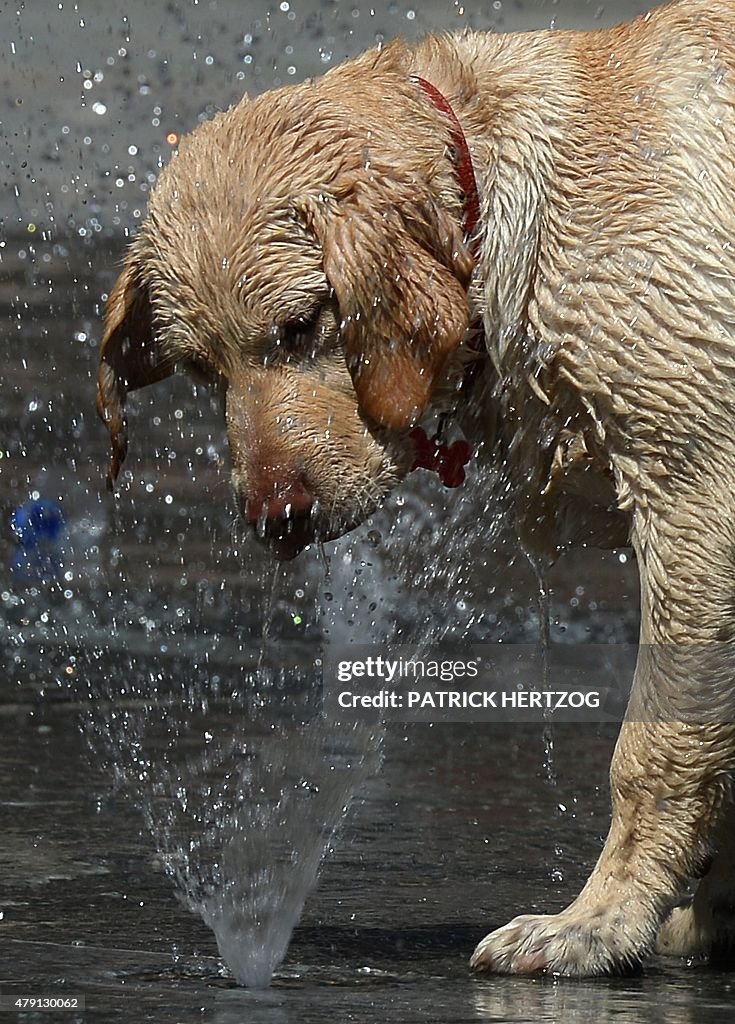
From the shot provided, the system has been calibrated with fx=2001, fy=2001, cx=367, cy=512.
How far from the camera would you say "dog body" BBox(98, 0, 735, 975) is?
3750mm

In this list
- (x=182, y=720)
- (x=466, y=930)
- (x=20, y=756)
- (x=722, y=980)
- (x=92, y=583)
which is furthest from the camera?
(x=92, y=583)

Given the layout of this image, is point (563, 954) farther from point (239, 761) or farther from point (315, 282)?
point (239, 761)

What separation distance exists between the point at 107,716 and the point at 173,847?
1.48 meters

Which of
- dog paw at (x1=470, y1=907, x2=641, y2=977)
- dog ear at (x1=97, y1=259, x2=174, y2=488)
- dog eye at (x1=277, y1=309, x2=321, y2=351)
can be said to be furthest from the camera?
dog ear at (x1=97, y1=259, x2=174, y2=488)

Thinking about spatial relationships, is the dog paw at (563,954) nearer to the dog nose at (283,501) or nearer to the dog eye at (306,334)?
the dog nose at (283,501)

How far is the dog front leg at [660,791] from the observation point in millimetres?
3748

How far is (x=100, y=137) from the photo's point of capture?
39.6ft

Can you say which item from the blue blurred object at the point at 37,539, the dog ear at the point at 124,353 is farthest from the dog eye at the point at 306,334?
the blue blurred object at the point at 37,539

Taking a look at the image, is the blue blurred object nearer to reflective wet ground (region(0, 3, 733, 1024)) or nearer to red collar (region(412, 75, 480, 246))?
reflective wet ground (region(0, 3, 733, 1024))

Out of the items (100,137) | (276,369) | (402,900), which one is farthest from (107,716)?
(100,137)

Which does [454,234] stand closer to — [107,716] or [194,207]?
[194,207]

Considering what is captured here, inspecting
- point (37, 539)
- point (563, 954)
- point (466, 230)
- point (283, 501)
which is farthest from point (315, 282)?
point (37, 539)

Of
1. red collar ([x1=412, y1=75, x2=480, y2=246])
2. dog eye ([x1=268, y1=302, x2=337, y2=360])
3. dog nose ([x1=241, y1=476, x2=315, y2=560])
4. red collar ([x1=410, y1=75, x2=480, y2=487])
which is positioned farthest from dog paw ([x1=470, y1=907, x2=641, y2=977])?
red collar ([x1=412, y1=75, x2=480, y2=246])

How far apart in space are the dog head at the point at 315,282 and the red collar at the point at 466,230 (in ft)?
0.12
